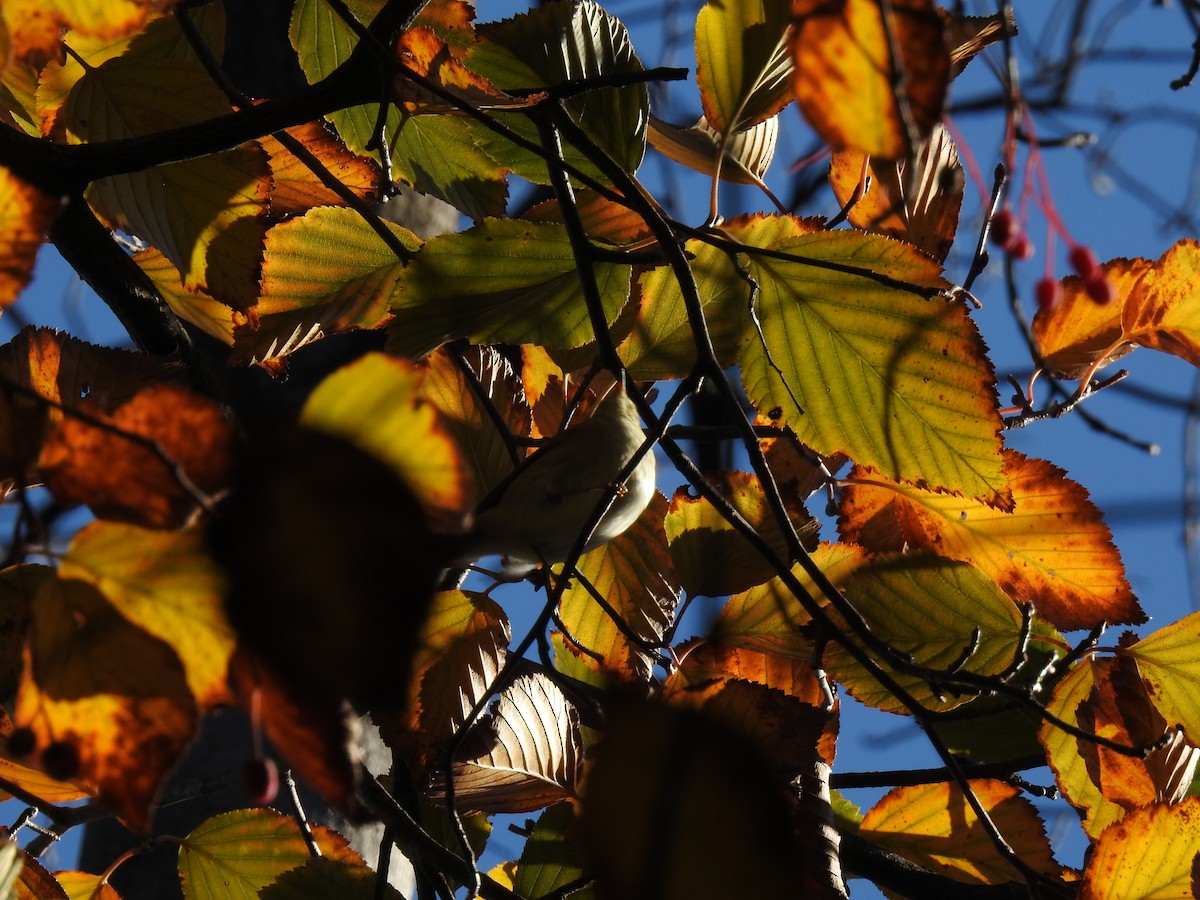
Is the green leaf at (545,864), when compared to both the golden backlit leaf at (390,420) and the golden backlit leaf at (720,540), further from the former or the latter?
the golden backlit leaf at (390,420)

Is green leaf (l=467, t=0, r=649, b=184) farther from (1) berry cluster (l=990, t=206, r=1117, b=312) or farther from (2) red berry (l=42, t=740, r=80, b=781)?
(2) red berry (l=42, t=740, r=80, b=781)

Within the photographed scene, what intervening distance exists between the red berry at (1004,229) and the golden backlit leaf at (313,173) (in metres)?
0.49

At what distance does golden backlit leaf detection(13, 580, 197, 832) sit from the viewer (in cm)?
37

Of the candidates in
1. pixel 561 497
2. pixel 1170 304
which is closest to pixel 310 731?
pixel 561 497

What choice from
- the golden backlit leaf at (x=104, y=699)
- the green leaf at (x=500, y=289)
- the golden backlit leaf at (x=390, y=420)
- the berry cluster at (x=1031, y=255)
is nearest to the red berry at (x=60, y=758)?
the golden backlit leaf at (x=104, y=699)

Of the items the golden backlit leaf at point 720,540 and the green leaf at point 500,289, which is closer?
the green leaf at point 500,289

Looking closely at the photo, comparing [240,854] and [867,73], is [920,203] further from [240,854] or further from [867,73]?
[240,854]

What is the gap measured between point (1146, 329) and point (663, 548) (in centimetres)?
38

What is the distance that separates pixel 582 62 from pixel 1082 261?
34cm

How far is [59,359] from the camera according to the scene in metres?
0.70

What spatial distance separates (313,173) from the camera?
2.63ft

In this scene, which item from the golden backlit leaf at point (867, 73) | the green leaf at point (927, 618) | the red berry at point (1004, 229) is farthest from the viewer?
the green leaf at point (927, 618)

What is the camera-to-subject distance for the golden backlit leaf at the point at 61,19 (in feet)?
1.53

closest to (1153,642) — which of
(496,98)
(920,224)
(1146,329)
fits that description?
(1146,329)
